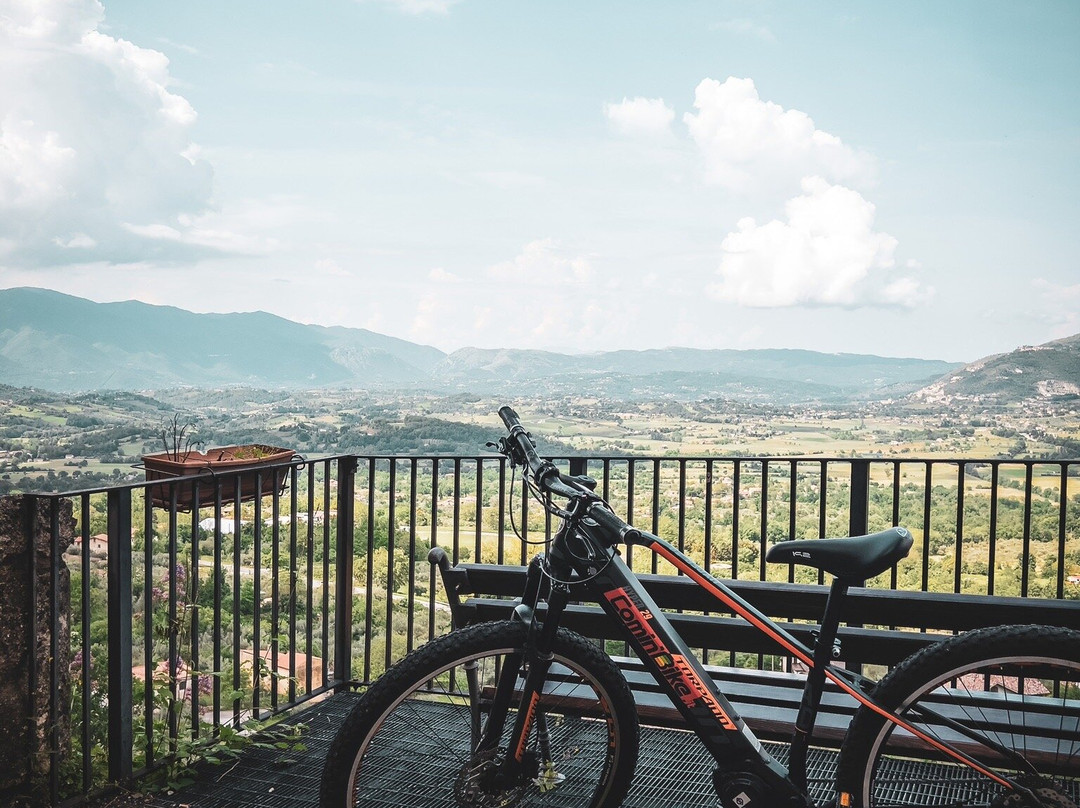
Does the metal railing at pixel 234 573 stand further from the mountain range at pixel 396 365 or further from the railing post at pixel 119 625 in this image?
the mountain range at pixel 396 365

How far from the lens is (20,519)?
261 centimetres

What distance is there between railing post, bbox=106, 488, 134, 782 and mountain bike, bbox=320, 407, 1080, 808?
1161mm

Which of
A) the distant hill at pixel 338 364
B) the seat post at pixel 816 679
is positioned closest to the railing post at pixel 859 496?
the seat post at pixel 816 679

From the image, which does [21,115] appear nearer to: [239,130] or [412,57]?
[239,130]

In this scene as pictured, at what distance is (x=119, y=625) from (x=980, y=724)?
2.39 m

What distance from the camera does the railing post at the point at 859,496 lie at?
134 inches

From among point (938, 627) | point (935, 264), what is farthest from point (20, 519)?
point (935, 264)

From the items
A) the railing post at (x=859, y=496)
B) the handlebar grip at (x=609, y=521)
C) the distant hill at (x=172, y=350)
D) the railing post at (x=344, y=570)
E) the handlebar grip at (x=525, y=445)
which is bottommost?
the railing post at (x=344, y=570)

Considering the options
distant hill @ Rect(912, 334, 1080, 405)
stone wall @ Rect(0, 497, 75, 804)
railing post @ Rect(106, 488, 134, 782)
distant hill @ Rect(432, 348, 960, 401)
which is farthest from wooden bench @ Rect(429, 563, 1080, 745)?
distant hill @ Rect(432, 348, 960, 401)

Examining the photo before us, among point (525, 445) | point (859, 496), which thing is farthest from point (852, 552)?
point (859, 496)

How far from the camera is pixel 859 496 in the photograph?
342 cm

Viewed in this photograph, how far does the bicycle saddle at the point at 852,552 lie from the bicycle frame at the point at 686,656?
0.47ft

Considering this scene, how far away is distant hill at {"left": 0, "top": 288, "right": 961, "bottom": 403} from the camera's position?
27.2 metres

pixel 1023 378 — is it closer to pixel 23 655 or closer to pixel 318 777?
pixel 318 777
